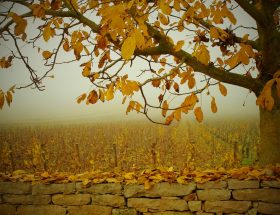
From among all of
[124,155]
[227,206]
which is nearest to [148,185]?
[227,206]

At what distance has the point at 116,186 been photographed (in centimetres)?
410

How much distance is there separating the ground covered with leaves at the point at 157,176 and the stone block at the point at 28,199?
24 centimetres

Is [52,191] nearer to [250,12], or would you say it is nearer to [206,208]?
[206,208]

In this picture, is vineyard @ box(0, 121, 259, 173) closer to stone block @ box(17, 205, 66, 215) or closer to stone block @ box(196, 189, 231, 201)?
stone block @ box(196, 189, 231, 201)

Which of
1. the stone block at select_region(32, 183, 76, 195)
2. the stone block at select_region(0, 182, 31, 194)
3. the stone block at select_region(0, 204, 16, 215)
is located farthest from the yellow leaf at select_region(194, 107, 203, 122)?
the stone block at select_region(0, 204, 16, 215)

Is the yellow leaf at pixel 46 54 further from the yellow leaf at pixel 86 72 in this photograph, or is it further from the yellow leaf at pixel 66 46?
the yellow leaf at pixel 86 72

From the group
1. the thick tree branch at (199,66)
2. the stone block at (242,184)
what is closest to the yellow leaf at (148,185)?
the stone block at (242,184)

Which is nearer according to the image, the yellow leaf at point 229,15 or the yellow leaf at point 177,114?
the yellow leaf at point 229,15

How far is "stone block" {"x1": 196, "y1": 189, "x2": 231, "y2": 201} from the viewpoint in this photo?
12.5 feet

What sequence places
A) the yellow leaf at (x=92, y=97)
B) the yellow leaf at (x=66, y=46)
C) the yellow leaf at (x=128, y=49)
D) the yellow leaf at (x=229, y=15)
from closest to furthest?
the yellow leaf at (x=128, y=49), the yellow leaf at (x=229, y=15), the yellow leaf at (x=92, y=97), the yellow leaf at (x=66, y=46)

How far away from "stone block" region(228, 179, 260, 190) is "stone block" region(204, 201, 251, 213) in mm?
210

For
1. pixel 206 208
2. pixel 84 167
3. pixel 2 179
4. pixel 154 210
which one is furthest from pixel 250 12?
pixel 84 167

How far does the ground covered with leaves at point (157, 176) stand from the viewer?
383cm

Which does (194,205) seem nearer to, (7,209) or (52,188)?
(52,188)
